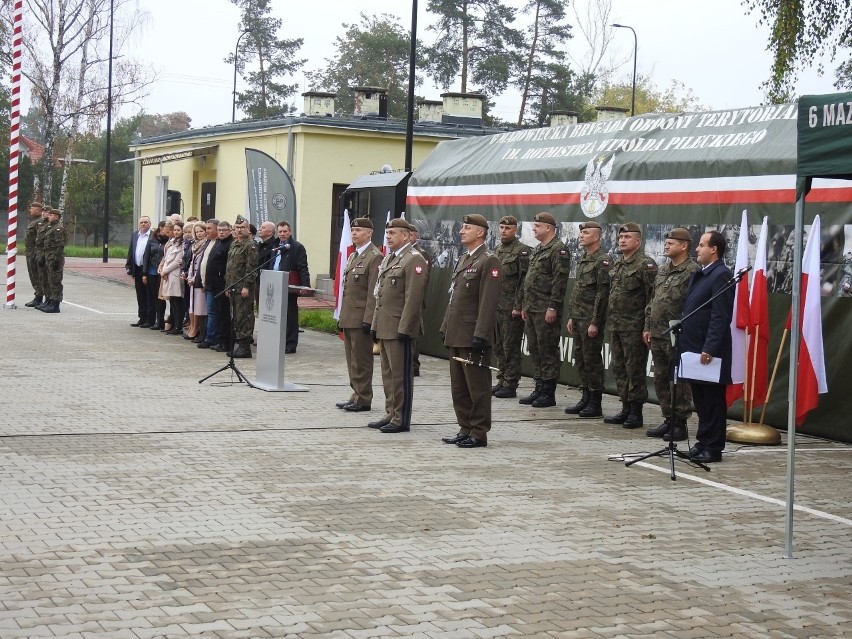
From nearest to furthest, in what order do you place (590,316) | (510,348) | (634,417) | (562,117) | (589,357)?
(634,417) < (589,357) < (590,316) < (510,348) < (562,117)

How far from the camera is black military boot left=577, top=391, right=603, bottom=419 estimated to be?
12.2 meters

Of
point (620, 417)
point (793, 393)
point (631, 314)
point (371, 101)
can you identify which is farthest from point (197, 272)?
point (371, 101)

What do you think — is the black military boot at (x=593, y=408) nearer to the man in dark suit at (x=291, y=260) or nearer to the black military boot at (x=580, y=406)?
the black military boot at (x=580, y=406)

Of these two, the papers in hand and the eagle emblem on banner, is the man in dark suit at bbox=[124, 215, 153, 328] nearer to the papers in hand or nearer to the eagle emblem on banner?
the eagle emblem on banner

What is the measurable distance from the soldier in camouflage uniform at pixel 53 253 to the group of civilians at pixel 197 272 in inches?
65.6

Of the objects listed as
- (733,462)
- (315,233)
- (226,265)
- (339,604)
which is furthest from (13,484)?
(315,233)

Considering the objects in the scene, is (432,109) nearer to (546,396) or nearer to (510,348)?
(510,348)

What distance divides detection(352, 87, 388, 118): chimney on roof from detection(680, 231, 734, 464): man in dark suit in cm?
2665

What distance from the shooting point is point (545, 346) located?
1278 centimetres

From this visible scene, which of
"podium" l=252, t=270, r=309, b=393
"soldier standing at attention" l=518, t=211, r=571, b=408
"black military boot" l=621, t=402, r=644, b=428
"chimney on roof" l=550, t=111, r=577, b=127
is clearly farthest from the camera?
"chimney on roof" l=550, t=111, r=577, b=127

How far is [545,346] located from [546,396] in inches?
21.5

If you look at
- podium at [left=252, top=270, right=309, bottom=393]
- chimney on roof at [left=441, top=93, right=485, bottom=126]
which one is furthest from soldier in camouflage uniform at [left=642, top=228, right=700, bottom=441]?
chimney on roof at [left=441, top=93, right=485, bottom=126]

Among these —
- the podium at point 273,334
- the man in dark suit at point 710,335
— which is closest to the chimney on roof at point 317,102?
the podium at point 273,334

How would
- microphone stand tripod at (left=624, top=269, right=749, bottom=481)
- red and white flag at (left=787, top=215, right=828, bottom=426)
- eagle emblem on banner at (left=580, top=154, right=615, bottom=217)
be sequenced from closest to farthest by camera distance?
1. red and white flag at (left=787, top=215, right=828, bottom=426)
2. microphone stand tripod at (left=624, top=269, right=749, bottom=481)
3. eagle emblem on banner at (left=580, top=154, right=615, bottom=217)
